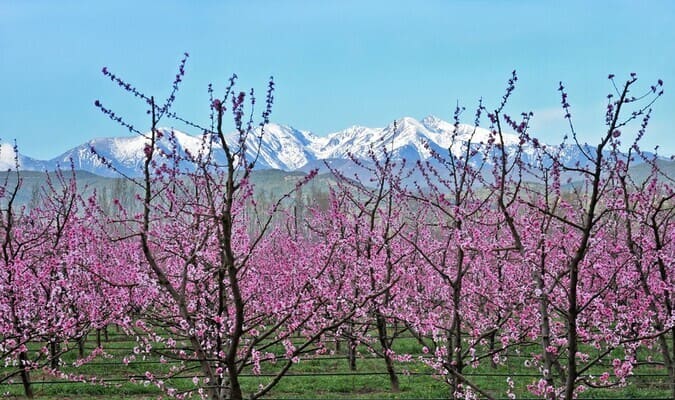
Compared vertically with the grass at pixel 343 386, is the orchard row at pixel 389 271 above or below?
above

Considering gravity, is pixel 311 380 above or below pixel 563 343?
below

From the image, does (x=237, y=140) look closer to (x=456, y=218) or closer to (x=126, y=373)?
(x=456, y=218)

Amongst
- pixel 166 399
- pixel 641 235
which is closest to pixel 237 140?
pixel 641 235

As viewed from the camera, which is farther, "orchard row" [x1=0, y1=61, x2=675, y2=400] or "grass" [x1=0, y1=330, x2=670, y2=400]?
"grass" [x1=0, y1=330, x2=670, y2=400]

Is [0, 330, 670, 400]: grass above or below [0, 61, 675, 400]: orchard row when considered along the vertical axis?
below

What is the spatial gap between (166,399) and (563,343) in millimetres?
8183

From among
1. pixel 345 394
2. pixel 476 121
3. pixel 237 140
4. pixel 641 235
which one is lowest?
pixel 345 394

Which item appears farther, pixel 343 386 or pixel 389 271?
pixel 343 386

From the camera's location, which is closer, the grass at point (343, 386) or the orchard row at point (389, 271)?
the orchard row at point (389, 271)

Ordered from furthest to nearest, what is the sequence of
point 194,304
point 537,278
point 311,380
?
point 311,380, point 194,304, point 537,278

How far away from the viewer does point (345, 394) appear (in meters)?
13.2

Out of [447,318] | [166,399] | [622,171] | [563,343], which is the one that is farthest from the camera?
[447,318]

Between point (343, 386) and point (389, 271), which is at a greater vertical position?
point (389, 271)

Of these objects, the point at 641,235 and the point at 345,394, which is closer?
the point at 641,235
